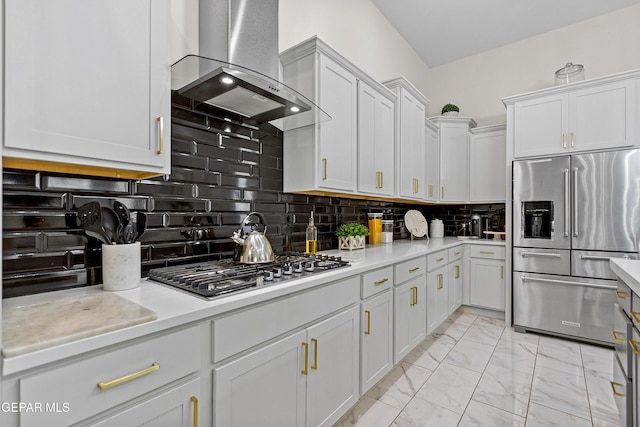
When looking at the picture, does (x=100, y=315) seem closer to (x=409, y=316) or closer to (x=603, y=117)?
(x=409, y=316)

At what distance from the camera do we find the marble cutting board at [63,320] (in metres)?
0.75

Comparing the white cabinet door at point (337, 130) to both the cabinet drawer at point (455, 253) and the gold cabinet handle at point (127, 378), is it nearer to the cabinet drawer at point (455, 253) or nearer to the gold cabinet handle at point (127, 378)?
the gold cabinet handle at point (127, 378)

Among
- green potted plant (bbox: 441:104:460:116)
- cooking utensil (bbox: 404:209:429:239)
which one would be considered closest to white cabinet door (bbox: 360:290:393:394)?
cooking utensil (bbox: 404:209:429:239)

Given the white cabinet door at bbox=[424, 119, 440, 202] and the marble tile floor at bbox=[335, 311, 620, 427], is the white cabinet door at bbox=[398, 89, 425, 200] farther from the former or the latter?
the marble tile floor at bbox=[335, 311, 620, 427]

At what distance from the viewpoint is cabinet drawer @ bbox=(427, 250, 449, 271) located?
2.82 metres

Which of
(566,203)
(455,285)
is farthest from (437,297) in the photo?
(566,203)

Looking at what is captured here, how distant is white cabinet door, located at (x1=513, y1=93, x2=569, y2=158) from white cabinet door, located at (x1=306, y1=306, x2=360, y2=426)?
274cm

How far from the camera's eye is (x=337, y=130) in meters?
2.29

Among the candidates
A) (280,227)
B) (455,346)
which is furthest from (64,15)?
(455,346)

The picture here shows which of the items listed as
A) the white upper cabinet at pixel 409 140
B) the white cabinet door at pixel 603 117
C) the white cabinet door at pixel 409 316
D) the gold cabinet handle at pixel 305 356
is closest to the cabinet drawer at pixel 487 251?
the white upper cabinet at pixel 409 140

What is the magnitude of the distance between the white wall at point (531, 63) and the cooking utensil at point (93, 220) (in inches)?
180

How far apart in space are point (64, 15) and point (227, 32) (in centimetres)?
75

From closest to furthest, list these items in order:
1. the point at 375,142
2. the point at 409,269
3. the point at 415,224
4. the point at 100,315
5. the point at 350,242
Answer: the point at 100,315
the point at 409,269
the point at 350,242
the point at 375,142
the point at 415,224

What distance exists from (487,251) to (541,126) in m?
1.43
